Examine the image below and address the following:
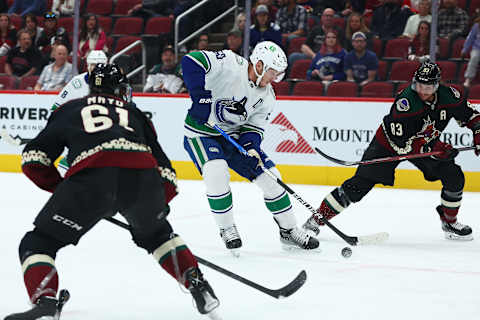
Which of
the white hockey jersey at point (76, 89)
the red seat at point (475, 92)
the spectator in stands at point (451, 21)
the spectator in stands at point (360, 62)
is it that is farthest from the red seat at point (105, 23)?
the red seat at point (475, 92)

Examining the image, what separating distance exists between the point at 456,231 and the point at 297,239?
1073mm

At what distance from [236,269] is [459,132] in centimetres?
364

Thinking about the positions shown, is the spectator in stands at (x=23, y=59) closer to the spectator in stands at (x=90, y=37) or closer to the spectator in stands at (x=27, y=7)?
the spectator in stands at (x=27, y=7)

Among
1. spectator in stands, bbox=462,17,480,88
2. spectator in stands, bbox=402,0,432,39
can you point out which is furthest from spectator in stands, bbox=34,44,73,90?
spectator in stands, bbox=462,17,480,88

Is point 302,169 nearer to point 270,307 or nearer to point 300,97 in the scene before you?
point 300,97

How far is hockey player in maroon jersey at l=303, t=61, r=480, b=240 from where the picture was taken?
4.35 meters

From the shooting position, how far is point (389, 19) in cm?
713

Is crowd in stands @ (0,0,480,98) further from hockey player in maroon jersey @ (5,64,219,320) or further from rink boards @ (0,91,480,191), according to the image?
hockey player in maroon jersey @ (5,64,219,320)

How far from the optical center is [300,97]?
7266 millimetres

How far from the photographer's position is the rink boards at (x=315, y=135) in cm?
701

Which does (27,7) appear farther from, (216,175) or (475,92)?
(216,175)

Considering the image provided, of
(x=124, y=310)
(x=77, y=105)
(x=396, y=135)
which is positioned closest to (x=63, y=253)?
(x=124, y=310)

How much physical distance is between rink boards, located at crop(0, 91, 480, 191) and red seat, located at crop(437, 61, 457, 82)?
0.38 m

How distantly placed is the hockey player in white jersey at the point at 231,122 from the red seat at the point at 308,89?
300 cm
